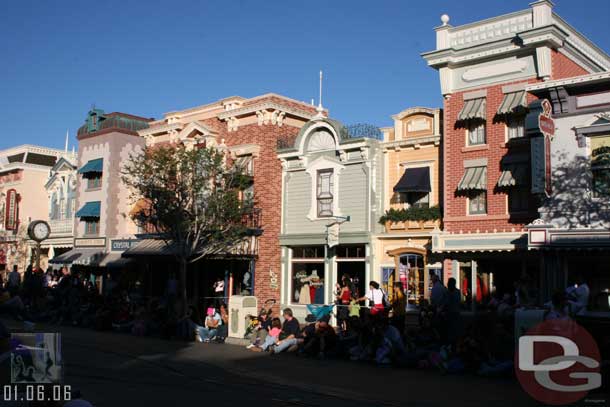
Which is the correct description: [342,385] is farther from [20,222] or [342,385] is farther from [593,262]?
[20,222]

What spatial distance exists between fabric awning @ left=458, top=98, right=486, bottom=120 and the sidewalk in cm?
1041

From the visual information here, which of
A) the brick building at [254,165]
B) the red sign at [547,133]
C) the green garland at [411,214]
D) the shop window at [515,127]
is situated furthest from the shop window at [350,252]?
the red sign at [547,133]

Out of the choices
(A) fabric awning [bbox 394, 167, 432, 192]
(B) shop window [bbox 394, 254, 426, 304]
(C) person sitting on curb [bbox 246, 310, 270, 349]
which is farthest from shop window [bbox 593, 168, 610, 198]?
(C) person sitting on curb [bbox 246, 310, 270, 349]

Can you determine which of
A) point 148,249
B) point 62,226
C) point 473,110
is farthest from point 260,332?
point 62,226

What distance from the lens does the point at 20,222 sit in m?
41.9

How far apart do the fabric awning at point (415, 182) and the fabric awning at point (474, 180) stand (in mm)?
1739

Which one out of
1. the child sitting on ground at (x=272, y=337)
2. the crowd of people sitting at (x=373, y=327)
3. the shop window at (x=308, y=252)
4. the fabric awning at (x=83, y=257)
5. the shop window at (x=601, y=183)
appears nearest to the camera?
the crowd of people sitting at (x=373, y=327)

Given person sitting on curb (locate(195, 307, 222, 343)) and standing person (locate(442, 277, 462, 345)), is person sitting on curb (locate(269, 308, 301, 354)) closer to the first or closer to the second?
person sitting on curb (locate(195, 307, 222, 343))

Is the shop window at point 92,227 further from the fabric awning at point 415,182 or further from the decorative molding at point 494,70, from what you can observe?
the decorative molding at point 494,70

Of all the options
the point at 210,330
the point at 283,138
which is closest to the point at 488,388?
the point at 210,330

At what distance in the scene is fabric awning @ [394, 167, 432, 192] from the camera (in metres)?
24.0

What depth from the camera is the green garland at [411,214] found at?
23812 mm

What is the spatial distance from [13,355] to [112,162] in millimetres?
29844

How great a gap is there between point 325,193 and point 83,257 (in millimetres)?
15274
